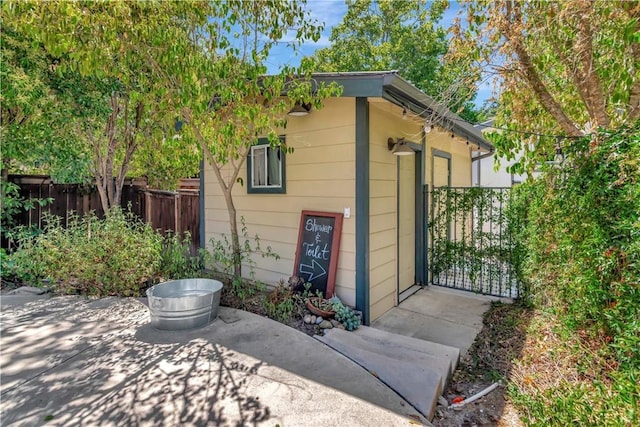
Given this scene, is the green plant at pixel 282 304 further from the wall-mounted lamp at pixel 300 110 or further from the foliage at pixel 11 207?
the foliage at pixel 11 207

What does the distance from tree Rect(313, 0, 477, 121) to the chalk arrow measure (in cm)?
1145

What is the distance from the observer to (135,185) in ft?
24.1

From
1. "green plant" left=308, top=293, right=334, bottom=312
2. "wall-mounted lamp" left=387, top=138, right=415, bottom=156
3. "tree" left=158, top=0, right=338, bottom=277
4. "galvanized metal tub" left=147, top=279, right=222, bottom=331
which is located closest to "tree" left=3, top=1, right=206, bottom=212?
"tree" left=158, top=0, right=338, bottom=277

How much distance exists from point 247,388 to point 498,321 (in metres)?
3.18

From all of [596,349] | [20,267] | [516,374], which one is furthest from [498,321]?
[20,267]

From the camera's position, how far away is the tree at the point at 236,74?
369cm

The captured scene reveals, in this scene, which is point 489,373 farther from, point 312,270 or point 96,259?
point 96,259

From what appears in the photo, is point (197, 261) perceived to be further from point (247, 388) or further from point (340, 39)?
point (340, 39)

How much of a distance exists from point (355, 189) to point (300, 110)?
123 cm

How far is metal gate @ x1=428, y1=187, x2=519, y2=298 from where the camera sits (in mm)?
5137

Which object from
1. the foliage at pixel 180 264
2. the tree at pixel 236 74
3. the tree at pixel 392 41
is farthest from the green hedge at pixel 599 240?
the tree at pixel 392 41

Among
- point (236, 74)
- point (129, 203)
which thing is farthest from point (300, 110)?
point (129, 203)

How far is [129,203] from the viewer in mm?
5902

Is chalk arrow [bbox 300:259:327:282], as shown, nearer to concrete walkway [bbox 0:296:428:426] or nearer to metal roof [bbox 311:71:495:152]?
concrete walkway [bbox 0:296:428:426]
